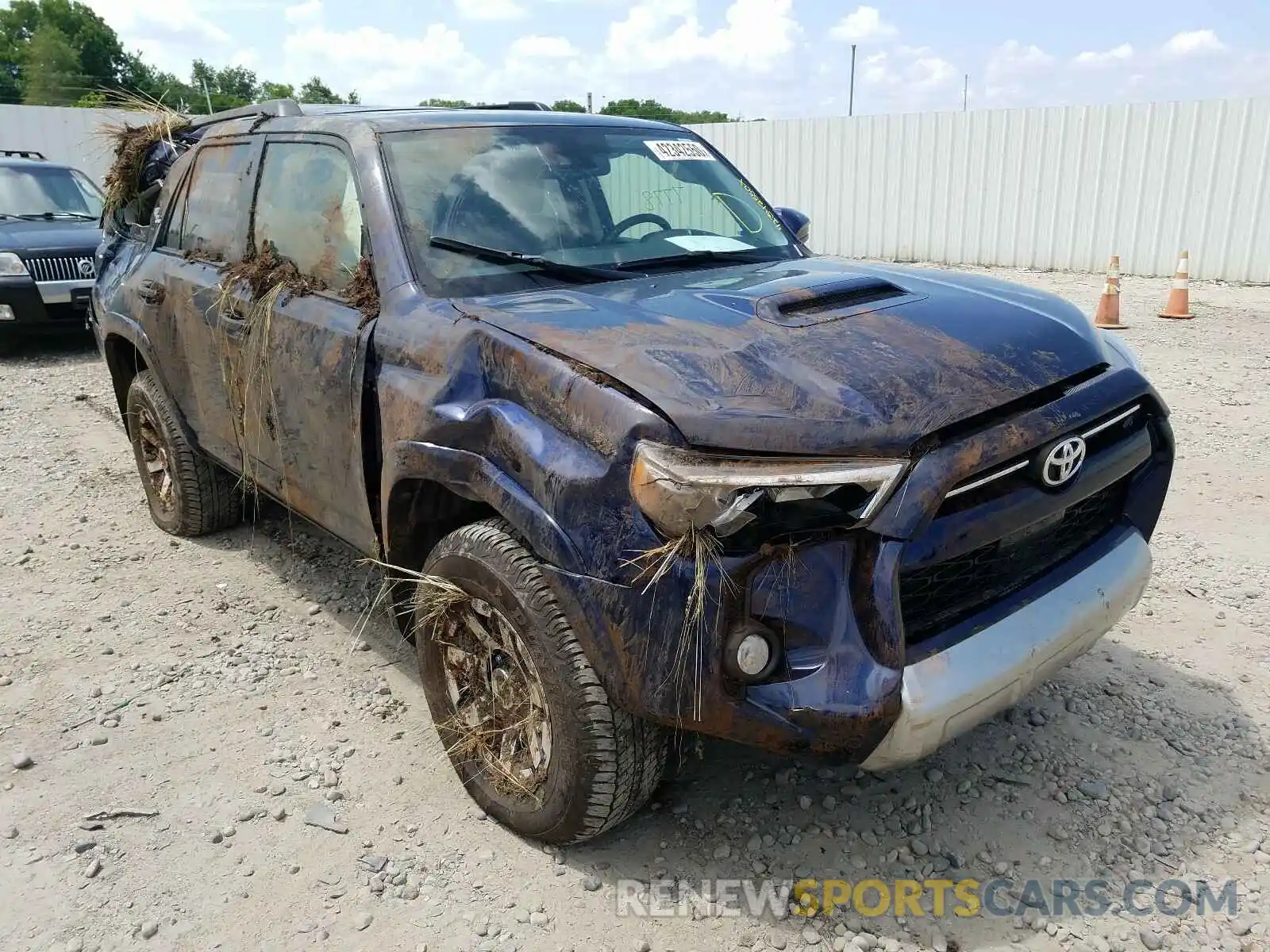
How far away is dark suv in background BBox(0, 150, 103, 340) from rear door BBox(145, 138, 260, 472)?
5.45 metres

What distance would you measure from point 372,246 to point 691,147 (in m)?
1.61

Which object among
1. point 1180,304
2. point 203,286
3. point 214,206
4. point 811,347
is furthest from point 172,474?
point 1180,304

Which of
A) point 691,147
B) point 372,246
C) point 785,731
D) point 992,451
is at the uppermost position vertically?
point 691,147

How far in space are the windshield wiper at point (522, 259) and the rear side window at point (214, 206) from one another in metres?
1.33

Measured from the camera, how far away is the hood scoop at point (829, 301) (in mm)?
2434

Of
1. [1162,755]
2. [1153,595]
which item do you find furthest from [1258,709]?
[1153,595]

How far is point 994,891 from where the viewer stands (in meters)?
2.39

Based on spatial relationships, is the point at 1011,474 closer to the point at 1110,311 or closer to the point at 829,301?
the point at 829,301

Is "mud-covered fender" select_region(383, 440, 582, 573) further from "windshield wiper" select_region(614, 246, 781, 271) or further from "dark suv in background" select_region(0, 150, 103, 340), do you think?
"dark suv in background" select_region(0, 150, 103, 340)

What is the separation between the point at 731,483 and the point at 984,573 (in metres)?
0.82

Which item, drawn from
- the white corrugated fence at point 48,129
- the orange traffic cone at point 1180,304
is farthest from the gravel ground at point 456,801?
the white corrugated fence at point 48,129

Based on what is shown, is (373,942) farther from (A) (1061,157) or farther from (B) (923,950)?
(A) (1061,157)

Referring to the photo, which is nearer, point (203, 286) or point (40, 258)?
point (203, 286)

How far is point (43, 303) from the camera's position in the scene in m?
9.12
